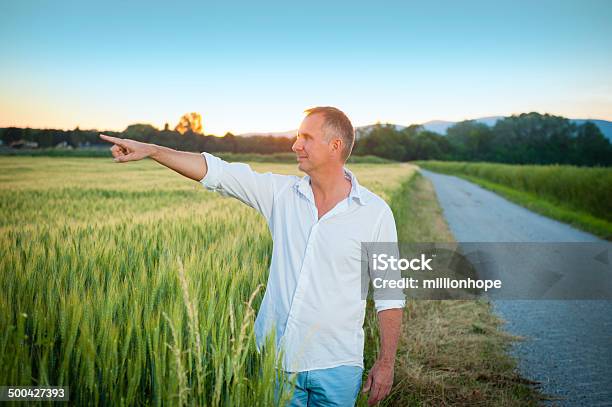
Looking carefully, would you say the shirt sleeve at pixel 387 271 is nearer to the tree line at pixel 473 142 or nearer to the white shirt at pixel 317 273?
the white shirt at pixel 317 273

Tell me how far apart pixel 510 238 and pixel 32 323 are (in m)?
10.4

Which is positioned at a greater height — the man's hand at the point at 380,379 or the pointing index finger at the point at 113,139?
the pointing index finger at the point at 113,139

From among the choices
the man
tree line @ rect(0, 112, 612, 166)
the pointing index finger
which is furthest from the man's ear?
tree line @ rect(0, 112, 612, 166)

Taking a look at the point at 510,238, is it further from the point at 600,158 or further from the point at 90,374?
the point at 600,158

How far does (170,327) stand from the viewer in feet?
6.43

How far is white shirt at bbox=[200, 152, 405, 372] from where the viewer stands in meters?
2.22

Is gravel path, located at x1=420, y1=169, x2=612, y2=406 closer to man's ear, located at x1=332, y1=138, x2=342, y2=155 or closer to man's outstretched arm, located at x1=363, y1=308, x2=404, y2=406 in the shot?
man's outstretched arm, located at x1=363, y1=308, x2=404, y2=406

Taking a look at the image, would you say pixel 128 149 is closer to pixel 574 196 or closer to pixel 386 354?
pixel 386 354

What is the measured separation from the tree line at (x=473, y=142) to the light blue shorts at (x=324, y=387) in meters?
29.7

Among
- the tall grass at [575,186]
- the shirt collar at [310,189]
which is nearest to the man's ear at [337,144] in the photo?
the shirt collar at [310,189]

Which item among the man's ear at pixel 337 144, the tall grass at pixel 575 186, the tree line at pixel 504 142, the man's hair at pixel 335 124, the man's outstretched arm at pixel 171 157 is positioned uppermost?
the tree line at pixel 504 142

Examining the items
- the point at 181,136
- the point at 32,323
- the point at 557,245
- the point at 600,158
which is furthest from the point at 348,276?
the point at 600,158

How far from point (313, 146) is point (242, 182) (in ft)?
1.30

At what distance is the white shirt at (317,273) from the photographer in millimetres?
2217
